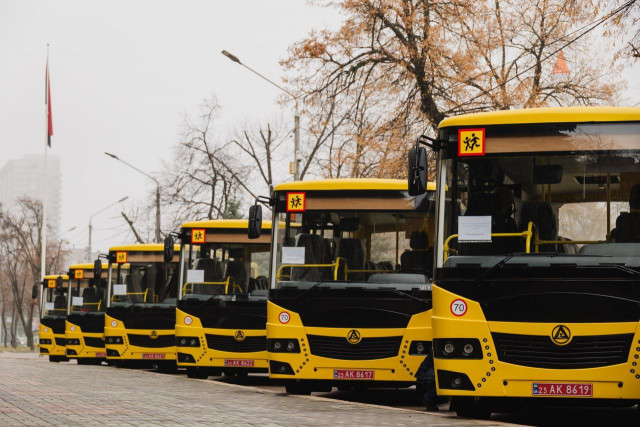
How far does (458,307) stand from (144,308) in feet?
46.8

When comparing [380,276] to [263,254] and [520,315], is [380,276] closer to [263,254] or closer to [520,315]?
[520,315]

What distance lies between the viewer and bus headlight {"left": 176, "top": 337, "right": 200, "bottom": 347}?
60.7 ft

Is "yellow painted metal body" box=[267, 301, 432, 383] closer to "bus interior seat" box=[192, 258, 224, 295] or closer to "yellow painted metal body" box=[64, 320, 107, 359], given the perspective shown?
"bus interior seat" box=[192, 258, 224, 295]

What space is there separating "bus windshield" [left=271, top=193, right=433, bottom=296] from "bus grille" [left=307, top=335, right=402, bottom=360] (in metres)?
0.65

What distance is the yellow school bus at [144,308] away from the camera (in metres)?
22.9

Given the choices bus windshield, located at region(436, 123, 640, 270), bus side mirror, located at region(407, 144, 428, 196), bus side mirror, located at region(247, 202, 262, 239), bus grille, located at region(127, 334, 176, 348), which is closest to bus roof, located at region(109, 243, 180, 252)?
bus grille, located at region(127, 334, 176, 348)

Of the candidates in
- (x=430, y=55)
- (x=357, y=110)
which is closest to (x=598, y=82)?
(x=430, y=55)

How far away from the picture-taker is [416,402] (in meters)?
14.4

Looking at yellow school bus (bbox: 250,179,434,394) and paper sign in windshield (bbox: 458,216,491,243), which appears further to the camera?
yellow school bus (bbox: 250,179,434,394)

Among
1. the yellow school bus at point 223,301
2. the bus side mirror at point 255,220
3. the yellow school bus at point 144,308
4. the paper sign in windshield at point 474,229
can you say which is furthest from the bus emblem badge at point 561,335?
the yellow school bus at point 144,308

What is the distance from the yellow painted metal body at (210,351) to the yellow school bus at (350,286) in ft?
11.2

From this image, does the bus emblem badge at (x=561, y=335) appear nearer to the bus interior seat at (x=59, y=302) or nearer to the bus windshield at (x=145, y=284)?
→ the bus windshield at (x=145, y=284)

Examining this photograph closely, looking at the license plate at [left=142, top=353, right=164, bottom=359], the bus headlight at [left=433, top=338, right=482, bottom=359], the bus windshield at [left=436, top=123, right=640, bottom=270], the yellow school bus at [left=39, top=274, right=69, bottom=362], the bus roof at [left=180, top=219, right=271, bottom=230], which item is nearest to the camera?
the bus windshield at [left=436, top=123, right=640, bottom=270]

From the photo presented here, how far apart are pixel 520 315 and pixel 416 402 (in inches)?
201
